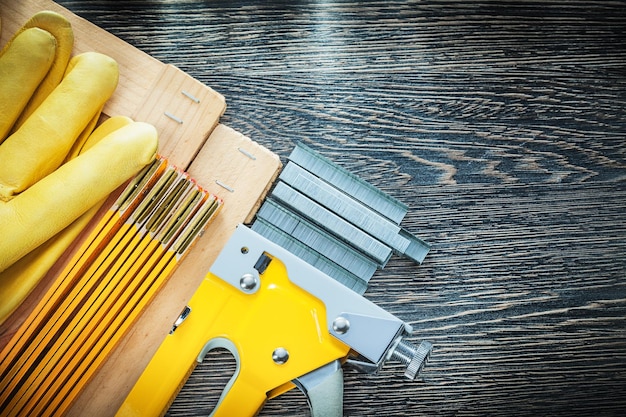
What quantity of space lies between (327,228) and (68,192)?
375 millimetres

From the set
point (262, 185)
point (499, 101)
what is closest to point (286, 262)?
point (262, 185)

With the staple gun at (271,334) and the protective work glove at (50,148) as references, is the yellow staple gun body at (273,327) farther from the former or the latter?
the protective work glove at (50,148)

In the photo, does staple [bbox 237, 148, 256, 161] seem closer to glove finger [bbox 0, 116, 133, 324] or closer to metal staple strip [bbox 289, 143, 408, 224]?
metal staple strip [bbox 289, 143, 408, 224]

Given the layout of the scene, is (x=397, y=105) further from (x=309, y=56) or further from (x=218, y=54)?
(x=218, y=54)

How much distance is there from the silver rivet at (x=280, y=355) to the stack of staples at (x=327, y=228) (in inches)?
5.7

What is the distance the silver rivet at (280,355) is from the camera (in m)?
0.85

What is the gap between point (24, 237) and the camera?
0.84 metres

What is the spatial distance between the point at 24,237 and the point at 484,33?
2.55 feet

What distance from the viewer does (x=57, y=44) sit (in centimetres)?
92

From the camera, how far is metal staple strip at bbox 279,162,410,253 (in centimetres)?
95

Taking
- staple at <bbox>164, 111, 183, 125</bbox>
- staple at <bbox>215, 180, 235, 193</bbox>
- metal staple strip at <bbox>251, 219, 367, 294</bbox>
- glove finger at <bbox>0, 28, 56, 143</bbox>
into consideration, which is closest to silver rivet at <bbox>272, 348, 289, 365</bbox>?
metal staple strip at <bbox>251, 219, 367, 294</bbox>

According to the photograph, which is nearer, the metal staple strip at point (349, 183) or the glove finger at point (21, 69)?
the glove finger at point (21, 69)

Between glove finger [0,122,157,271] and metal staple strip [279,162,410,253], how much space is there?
0.22 metres

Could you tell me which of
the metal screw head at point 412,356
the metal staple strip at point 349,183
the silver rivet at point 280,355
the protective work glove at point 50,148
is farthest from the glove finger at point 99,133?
the metal screw head at point 412,356
